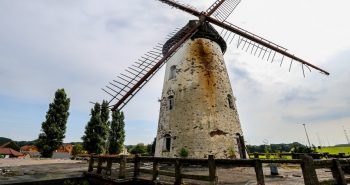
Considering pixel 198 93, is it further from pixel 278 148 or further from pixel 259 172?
pixel 278 148

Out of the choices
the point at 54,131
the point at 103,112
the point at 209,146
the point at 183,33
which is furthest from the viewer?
the point at 103,112

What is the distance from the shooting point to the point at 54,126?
27.6 metres

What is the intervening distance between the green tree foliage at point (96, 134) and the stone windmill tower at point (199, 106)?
64.2ft

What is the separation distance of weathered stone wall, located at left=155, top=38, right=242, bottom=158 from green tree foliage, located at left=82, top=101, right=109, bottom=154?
1974cm

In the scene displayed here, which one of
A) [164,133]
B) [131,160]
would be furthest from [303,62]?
[131,160]

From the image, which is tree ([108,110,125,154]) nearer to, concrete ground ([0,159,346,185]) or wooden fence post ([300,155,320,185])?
concrete ground ([0,159,346,185])

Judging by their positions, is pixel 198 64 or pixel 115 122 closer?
pixel 198 64

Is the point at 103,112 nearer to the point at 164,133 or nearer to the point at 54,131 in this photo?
the point at 54,131

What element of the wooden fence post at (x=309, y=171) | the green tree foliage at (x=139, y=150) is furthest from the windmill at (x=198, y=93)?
the green tree foliage at (x=139, y=150)

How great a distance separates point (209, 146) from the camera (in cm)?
1183

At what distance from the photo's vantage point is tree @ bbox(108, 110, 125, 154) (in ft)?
120

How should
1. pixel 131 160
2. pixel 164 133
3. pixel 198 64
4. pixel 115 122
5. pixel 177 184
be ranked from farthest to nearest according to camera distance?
pixel 115 122 < pixel 198 64 < pixel 164 133 < pixel 131 160 < pixel 177 184

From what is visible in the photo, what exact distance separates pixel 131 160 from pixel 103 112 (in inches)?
1114

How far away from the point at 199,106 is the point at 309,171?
854 cm
